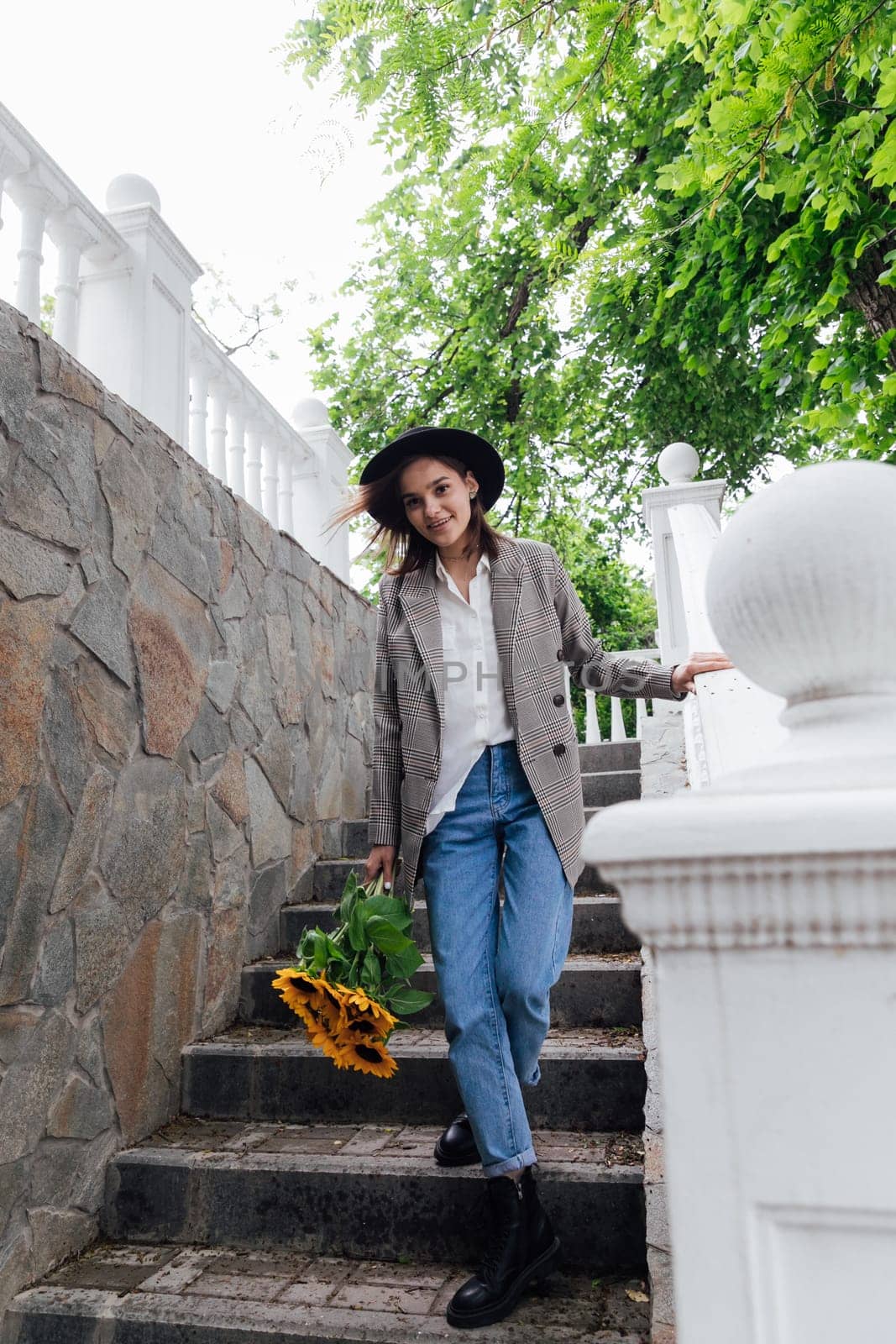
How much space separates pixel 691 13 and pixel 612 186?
4614mm

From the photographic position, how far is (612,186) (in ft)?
20.9

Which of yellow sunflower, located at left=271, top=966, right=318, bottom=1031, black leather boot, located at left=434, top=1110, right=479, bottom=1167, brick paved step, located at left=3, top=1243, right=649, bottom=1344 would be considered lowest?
A: brick paved step, located at left=3, top=1243, right=649, bottom=1344

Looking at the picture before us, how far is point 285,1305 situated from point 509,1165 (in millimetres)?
557

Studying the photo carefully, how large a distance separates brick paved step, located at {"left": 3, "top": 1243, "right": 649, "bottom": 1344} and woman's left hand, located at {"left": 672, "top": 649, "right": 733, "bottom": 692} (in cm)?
116

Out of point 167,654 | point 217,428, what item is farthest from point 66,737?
point 217,428

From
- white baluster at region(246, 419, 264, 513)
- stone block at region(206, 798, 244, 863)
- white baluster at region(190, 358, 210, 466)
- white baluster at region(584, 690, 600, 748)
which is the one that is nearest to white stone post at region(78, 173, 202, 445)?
white baluster at region(190, 358, 210, 466)

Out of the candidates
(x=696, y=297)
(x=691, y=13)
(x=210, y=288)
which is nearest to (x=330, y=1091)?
(x=691, y=13)

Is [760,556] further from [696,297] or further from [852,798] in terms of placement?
[696,297]

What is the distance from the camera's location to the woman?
1776 millimetres

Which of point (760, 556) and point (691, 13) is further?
point (691, 13)

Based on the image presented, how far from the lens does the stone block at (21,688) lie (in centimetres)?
197

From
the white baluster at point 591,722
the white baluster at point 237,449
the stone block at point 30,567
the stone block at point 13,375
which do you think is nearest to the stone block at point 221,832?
the stone block at point 30,567

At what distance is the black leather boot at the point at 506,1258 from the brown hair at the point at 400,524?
1.29m

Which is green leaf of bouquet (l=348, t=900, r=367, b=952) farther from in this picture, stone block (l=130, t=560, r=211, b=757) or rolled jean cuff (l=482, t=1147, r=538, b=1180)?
stone block (l=130, t=560, r=211, b=757)
